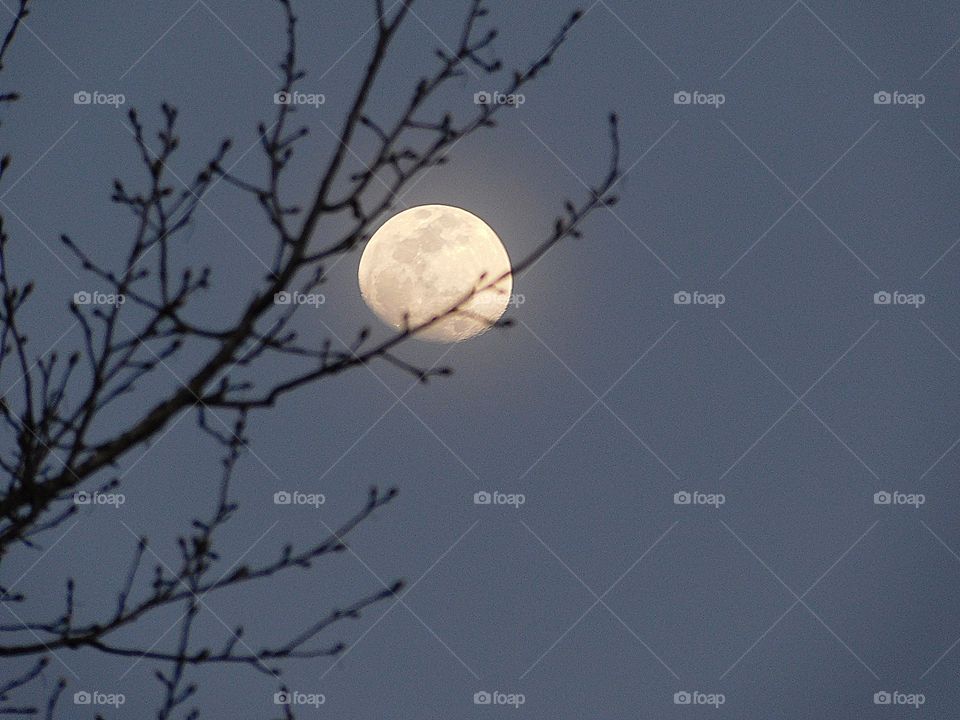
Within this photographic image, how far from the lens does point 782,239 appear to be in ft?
61.5

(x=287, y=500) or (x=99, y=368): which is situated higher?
(x=287, y=500)

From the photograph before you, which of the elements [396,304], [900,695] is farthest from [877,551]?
[396,304]

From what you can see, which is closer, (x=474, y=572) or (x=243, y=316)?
(x=243, y=316)

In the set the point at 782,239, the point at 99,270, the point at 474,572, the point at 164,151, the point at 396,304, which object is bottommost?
the point at 99,270

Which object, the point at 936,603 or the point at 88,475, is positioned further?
the point at 936,603

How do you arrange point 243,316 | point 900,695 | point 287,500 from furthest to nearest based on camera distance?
1. point 900,695
2. point 287,500
3. point 243,316

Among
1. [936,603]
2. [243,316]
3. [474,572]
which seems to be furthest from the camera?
[936,603]

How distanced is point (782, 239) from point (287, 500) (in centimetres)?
1146

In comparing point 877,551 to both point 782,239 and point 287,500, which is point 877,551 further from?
point 287,500

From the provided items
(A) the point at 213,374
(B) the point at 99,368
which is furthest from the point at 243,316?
(B) the point at 99,368

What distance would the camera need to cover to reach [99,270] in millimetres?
3756

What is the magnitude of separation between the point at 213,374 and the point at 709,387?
16.4 metres

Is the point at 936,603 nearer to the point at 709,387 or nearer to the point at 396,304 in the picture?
the point at 709,387

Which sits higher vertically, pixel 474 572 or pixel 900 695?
pixel 474 572
